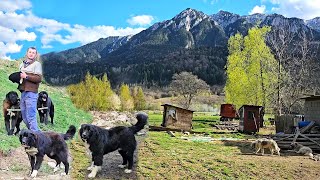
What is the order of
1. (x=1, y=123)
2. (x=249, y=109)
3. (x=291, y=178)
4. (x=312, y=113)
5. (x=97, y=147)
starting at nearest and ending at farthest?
(x=97, y=147), (x=1, y=123), (x=291, y=178), (x=312, y=113), (x=249, y=109)

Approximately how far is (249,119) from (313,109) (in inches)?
292

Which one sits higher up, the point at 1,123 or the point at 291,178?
the point at 1,123

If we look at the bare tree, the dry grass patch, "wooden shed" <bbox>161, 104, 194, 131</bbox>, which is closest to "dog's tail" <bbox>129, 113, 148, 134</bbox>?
the dry grass patch

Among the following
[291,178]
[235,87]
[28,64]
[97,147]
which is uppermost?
[235,87]

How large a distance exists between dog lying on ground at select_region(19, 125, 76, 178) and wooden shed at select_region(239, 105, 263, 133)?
2432 centimetres

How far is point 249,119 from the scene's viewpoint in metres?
29.5

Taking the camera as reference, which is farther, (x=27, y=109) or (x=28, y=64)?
(x=27, y=109)

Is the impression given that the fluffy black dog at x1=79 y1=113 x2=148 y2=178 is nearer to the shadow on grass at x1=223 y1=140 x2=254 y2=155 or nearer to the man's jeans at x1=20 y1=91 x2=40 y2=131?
the man's jeans at x1=20 y1=91 x2=40 y2=131

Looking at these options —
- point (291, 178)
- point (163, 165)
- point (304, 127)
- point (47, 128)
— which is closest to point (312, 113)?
point (304, 127)

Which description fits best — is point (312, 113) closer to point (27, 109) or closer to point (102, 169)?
point (102, 169)

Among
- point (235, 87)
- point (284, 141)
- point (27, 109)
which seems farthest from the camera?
point (235, 87)

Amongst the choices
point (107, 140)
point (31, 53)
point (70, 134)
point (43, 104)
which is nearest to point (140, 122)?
point (107, 140)

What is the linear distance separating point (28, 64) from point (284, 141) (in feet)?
54.6

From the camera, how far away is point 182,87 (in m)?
80.4
